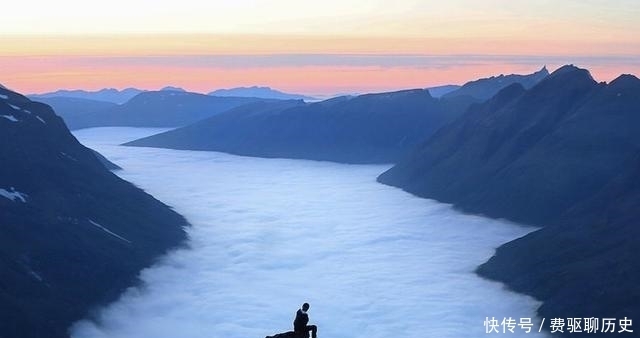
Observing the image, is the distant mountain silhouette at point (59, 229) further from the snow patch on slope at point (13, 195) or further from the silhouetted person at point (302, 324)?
the silhouetted person at point (302, 324)

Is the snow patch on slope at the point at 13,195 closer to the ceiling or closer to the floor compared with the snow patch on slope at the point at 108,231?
closer to the ceiling

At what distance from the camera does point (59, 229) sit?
131250 mm

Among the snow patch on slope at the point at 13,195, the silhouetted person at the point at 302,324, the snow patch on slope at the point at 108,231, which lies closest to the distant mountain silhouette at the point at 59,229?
the snow patch on slope at the point at 13,195

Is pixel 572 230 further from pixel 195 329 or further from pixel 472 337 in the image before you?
pixel 195 329

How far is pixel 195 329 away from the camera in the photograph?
11362 cm

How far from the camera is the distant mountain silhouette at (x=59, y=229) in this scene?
10244cm

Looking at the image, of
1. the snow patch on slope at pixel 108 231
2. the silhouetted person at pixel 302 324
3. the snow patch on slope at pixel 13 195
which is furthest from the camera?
the snow patch on slope at pixel 108 231

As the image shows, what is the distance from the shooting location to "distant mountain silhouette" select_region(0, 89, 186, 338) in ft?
336

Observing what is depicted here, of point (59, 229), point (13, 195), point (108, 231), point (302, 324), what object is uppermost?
point (13, 195)

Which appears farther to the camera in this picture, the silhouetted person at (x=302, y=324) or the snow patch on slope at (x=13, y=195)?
the snow patch on slope at (x=13, y=195)

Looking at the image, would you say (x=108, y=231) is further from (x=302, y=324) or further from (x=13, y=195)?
(x=302, y=324)

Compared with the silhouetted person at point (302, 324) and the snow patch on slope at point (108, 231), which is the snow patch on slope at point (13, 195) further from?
the silhouetted person at point (302, 324)

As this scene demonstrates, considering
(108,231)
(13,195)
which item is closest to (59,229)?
(13,195)

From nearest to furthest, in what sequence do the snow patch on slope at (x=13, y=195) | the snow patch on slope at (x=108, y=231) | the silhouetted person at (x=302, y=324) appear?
the silhouetted person at (x=302, y=324), the snow patch on slope at (x=13, y=195), the snow patch on slope at (x=108, y=231)
